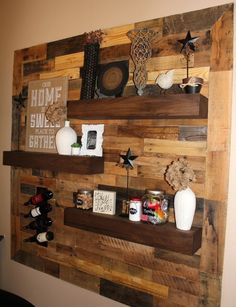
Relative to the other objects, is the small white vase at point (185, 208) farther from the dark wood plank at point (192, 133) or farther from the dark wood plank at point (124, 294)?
the dark wood plank at point (124, 294)

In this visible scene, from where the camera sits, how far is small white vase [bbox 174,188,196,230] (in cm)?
143

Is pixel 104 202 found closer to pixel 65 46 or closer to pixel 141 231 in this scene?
pixel 141 231

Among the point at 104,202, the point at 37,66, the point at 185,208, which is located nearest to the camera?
the point at 185,208

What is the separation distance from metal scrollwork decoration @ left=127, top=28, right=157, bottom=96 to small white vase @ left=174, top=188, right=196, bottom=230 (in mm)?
624

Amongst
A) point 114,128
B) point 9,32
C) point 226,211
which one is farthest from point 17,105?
point 226,211

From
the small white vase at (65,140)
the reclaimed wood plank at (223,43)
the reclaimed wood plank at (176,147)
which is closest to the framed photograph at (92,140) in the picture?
the small white vase at (65,140)

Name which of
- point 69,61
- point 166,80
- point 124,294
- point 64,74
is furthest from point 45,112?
point 124,294

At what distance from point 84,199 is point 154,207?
1.64 feet

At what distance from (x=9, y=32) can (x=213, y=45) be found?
5.94ft

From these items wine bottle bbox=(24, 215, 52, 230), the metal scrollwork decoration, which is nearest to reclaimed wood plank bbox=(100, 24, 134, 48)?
the metal scrollwork decoration

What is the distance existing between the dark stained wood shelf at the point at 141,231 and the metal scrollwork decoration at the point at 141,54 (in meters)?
0.76

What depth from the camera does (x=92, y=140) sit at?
1.88m

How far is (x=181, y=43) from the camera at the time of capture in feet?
4.99

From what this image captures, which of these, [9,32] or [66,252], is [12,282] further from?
[9,32]
